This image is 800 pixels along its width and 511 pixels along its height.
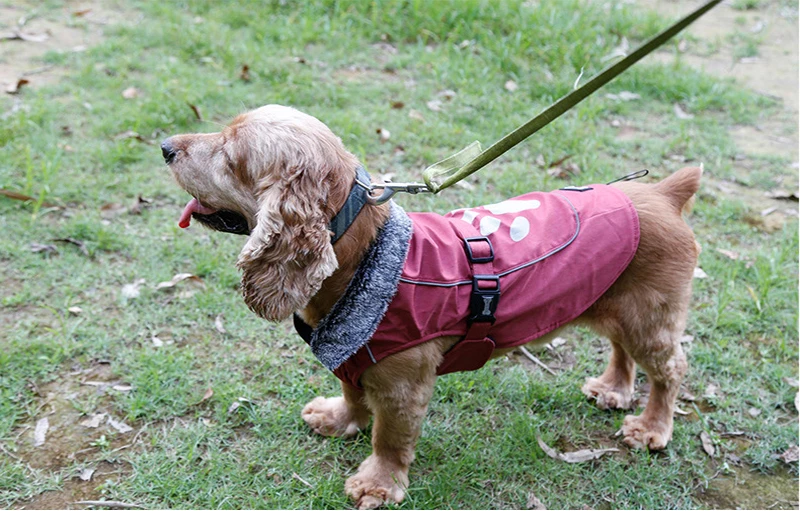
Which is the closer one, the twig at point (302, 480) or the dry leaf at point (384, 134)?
the twig at point (302, 480)

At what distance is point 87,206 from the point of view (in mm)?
5016

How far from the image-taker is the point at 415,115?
634cm

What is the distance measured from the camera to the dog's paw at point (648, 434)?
3652 mm

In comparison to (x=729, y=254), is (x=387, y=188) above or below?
above

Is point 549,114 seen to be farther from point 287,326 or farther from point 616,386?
point 287,326

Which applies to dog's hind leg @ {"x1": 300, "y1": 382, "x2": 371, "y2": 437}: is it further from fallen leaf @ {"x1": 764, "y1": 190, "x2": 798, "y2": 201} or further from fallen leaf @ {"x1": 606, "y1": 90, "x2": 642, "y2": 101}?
fallen leaf @ {"x1": 606, "y1": 90, "x2": 642, "y2": 101}

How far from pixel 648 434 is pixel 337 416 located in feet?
5.49

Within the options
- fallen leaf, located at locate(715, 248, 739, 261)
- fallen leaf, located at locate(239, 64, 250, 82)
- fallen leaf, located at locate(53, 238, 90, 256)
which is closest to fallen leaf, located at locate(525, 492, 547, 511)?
fallen leaf, located at locate(715, 248, 739, 261)

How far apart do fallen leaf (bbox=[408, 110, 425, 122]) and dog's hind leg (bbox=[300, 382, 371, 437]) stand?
3314 millimetres

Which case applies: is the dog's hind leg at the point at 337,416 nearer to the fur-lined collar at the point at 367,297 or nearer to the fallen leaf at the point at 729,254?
the fur-lined collar at the point at 367,297

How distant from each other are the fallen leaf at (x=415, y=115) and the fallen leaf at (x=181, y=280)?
8.76ft

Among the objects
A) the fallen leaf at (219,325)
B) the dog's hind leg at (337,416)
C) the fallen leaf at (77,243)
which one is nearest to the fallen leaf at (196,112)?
the fallen leaf at (77,243)

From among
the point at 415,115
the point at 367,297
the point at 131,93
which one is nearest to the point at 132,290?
the point at 367,297

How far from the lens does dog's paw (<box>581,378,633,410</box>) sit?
154 inches
